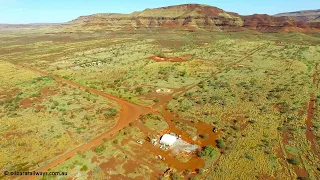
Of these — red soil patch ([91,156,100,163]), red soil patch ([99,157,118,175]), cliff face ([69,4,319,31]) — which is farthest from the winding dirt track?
cliff face ([69,4,319,31])

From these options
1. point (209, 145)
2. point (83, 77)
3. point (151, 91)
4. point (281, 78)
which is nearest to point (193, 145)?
point (209, 145)

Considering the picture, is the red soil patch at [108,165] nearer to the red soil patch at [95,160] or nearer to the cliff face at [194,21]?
the red soil patch at [95,160]

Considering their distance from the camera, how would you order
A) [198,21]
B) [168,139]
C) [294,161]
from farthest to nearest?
[198,21] → [168,139] → [294,161]

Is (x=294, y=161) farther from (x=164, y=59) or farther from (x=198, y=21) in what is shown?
(x=198, y=21)

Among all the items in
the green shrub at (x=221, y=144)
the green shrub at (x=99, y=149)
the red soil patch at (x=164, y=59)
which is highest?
the red soil patch at (x=164, y=59)

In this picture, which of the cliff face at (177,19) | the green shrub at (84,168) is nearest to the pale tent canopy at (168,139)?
the green shrub at (84,168)

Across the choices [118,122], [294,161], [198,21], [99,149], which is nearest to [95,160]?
[99,149]
